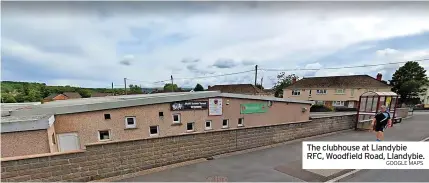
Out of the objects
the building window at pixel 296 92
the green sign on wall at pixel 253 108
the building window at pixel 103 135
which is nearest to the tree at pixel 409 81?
the building window at pixel 296 92

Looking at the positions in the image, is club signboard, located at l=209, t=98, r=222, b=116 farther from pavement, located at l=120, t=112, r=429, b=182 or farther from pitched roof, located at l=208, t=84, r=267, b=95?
pitched roof, located at l=208, t=84, r=267, b=95

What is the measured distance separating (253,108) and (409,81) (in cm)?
4390

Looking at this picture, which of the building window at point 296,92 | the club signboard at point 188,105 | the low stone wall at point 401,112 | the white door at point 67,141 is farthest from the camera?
the building window at point 296,92

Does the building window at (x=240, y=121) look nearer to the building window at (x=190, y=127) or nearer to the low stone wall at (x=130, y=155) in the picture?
the building window at (x=190, y=127)

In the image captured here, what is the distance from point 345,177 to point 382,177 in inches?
34.0

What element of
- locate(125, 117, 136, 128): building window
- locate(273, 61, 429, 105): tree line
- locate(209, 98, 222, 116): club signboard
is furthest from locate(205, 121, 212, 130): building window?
locate(273, 61, 429, 105): tree line

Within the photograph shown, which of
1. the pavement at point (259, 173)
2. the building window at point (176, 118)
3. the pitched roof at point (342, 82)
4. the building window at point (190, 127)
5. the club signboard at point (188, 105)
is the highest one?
the pitched roof at point (342, 82)

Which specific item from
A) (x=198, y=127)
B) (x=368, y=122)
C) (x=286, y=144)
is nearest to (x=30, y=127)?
(x=198, y=127)

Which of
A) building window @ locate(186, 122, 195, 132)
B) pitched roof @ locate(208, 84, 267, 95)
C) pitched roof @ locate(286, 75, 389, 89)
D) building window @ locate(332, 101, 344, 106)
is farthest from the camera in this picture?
pitched roof @ locate(208, 84, 267, 95)

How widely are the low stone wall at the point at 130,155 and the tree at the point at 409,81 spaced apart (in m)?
46.6

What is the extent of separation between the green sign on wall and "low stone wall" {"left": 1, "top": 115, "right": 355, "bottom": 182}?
5134 millimetres

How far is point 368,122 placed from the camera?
11305 millimetres

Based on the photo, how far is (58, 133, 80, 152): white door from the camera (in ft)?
27.8

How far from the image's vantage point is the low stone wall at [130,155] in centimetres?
383
